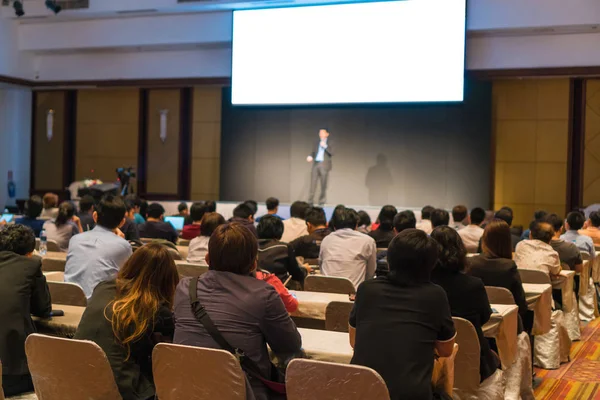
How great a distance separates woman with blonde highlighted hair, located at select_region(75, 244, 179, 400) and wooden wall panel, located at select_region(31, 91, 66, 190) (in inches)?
530

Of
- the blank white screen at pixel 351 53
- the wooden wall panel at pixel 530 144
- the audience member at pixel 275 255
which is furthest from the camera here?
the wooden wall panel at pixel 530 144

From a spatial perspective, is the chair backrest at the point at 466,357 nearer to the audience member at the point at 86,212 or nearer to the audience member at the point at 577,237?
the audience member at the point at 577,237

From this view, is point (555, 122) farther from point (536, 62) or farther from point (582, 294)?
point (582, 294)

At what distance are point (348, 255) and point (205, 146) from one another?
31.6 ft

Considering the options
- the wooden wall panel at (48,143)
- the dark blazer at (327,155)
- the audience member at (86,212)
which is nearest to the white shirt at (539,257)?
the audience member at (86,212)

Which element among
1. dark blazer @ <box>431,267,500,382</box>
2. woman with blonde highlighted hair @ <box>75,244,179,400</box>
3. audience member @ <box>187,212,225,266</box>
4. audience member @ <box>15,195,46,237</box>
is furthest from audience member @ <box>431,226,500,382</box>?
audience member @ <box>15,195,46,237</box>

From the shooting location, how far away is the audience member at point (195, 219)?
695cm

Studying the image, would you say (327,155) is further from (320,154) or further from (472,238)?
(472,238)

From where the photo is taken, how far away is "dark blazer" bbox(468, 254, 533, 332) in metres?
4.20

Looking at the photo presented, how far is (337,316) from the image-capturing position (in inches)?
146

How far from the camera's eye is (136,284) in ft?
9.14

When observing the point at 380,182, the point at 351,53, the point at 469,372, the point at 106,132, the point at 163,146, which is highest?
the point at 351,53

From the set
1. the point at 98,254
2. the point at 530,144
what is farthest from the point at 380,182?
the point at 98,254

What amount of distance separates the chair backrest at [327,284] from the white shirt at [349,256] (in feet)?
1.71
